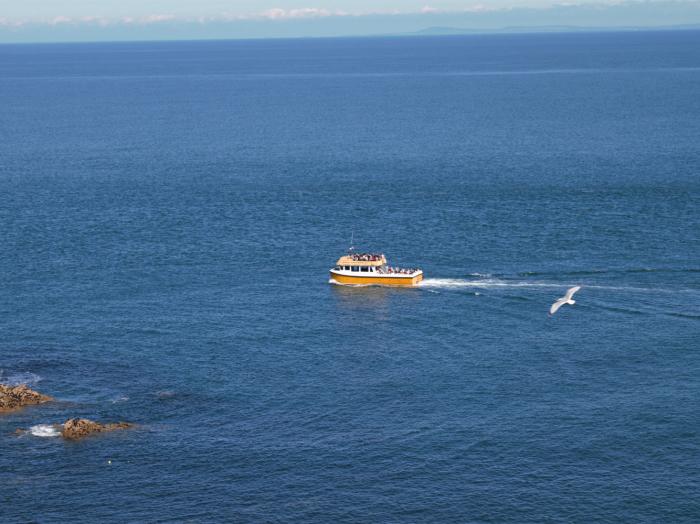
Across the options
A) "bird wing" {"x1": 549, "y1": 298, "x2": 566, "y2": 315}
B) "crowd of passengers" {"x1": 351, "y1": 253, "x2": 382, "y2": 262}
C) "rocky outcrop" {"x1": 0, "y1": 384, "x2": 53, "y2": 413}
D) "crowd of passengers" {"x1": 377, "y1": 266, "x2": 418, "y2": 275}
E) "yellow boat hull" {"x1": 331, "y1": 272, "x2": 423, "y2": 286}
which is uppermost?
"crowd of passengers" {"x1": 351, "y1": 253, "x2": 382, "y2": 262}

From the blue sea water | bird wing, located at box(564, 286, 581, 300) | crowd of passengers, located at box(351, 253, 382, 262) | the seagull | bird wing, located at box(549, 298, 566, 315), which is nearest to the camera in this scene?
the blue sea water

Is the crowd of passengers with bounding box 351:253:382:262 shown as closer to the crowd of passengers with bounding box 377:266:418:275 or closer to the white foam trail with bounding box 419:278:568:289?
the crowd of passengers with bounding box 377:266:418:275

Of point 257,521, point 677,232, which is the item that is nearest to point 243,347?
point 257,521

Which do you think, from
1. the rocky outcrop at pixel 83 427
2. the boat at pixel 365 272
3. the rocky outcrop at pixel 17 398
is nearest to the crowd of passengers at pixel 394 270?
the boat at pixel 365 272

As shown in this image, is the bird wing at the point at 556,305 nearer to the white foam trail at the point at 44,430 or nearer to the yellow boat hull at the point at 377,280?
the yellow boat hull at the point at 377,280

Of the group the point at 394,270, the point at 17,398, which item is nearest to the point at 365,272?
the point at 394,270

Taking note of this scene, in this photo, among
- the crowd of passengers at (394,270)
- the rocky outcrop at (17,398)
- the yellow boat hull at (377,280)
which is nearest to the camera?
the rocky outcrop at (17,398)

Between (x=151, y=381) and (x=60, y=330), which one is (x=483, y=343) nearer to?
(x=151, y=381)

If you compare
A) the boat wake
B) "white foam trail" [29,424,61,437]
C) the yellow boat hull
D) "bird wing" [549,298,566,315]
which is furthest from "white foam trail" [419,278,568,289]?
"white foam trail" [29,424,61,437]
